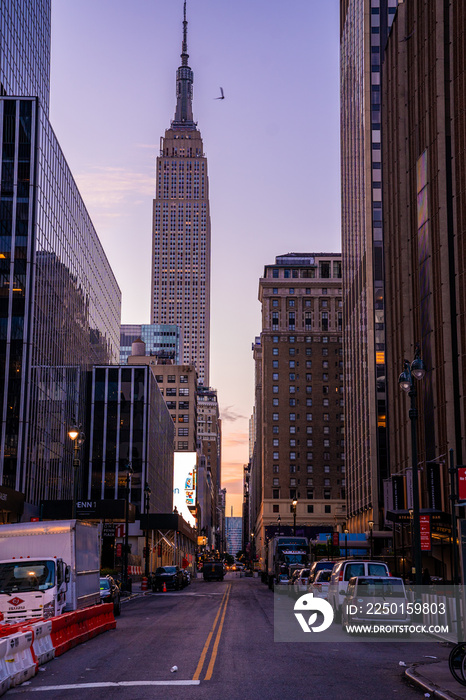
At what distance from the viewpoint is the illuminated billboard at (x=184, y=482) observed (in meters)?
163

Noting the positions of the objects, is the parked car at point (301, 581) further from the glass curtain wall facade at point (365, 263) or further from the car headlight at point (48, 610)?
the glass curtain wall facade at point (365, 263)

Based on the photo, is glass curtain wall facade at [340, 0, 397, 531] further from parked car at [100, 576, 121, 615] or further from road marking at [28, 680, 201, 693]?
road marking at [28, 680, 201, 693]

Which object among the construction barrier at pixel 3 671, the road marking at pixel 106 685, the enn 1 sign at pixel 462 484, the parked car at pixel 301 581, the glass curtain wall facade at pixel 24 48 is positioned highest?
the glass curtain wall facade at pixel 24 48

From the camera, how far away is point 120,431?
9612 cm

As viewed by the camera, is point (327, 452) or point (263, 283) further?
point (263, 283)

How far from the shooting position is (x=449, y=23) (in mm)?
54250

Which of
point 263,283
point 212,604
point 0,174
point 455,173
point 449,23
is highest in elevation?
point 263,283

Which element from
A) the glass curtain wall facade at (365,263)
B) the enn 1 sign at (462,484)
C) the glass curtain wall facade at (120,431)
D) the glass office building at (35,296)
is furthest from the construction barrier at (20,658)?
the glass curtain wall facade at (120,431)

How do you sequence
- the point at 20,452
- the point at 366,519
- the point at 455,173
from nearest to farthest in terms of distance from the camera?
→ 1. the point at 455,173
2. the point at 20,452
3. the point at 366,519

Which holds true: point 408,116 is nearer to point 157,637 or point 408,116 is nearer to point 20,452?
point 20,452

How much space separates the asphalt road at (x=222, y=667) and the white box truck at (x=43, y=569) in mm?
1455

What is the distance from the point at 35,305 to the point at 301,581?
35.7 metres

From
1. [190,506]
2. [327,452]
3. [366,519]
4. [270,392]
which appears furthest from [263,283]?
[366,519]

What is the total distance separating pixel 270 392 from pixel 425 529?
381ft
